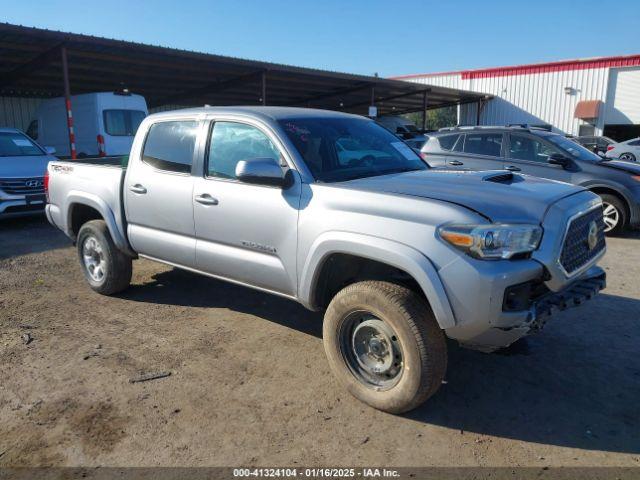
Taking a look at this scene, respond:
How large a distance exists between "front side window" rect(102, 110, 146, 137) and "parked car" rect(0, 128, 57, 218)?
11.4 feet

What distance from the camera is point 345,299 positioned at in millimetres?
3250

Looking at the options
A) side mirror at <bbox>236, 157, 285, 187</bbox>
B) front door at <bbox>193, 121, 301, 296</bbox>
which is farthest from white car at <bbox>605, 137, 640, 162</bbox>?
side mirror at <bbox>236, 157, 285, 187</bbox>

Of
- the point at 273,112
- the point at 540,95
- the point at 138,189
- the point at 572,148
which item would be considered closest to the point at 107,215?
the point at 138,189

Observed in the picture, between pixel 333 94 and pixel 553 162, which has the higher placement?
pixel 333 94

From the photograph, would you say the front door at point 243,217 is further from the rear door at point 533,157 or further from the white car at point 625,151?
the white car at point 625,151

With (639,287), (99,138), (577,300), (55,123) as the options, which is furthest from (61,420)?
(55,123)

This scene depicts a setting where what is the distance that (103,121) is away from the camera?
13297 mm

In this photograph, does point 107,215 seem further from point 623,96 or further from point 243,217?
point 623,96

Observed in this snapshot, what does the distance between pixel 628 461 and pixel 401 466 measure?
122cm

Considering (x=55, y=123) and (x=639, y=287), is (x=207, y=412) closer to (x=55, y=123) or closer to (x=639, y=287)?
(x=639, y=287)

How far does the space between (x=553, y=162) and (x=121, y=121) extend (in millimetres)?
10782

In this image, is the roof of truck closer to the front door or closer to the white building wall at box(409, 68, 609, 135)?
the front door

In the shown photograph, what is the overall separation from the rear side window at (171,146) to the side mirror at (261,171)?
1.03 m

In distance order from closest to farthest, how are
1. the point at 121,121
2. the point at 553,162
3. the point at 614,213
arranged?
the point at 553,162 → the point at 614,213 → the point at 121,121
